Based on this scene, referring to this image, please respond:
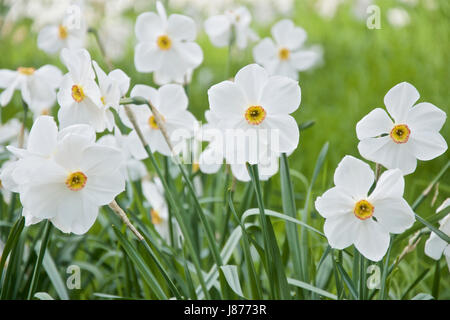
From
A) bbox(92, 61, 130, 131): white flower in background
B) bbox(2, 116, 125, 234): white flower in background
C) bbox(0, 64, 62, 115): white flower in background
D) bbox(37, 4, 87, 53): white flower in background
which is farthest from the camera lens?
bbox(37, 4, 87, 53): white flower in background

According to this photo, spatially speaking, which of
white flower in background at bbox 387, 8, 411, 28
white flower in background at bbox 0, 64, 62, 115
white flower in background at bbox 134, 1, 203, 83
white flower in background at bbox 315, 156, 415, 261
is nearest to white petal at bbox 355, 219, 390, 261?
white flower in background at bbox 315, 156, 415, 261

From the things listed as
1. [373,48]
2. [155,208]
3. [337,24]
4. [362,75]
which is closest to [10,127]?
[155,208]

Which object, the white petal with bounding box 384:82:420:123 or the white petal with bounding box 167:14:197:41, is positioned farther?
A: the white petal with bounding box 167:14:197:41

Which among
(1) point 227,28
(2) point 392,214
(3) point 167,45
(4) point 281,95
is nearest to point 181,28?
(3) point 167,45

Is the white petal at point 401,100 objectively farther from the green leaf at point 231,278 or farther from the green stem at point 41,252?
the green stem at point 41,252

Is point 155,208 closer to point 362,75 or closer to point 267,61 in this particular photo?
point 267,61

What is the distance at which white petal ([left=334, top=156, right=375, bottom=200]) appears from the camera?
0.89 meters

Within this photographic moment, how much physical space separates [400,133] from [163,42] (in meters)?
0.65

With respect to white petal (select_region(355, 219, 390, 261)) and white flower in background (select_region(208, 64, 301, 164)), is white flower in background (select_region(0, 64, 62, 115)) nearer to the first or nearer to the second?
white flower in background (select_region(208, 64, 301, 164))

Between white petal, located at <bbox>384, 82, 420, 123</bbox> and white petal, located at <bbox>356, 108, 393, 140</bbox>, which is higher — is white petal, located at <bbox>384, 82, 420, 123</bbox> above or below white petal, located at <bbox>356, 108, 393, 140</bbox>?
above

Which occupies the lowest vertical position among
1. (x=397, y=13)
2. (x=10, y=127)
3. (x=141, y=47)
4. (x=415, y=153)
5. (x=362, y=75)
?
(x=415, y=153)

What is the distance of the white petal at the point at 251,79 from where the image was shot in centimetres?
94
